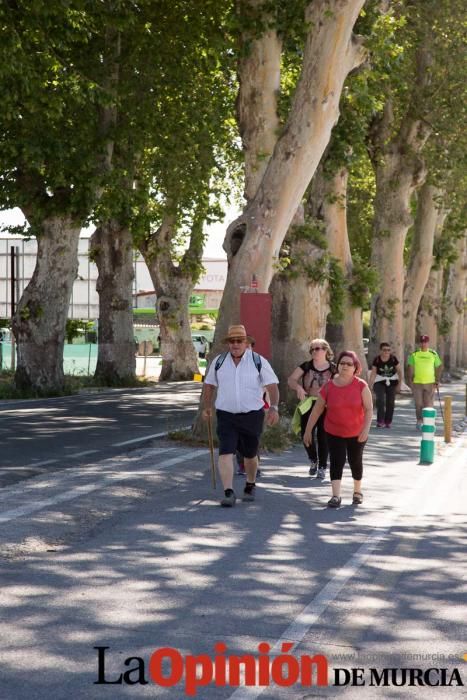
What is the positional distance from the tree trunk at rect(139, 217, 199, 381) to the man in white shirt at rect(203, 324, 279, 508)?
32661 millimetres

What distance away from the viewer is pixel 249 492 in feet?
43.0

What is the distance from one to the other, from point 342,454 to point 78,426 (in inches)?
382

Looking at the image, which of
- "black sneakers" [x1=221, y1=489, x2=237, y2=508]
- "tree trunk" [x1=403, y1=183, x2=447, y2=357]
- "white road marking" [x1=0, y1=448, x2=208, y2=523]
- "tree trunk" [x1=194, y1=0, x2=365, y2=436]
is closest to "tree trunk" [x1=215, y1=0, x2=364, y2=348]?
"tree trunk" [x1=194, y1=0, x2=365, y2=436]

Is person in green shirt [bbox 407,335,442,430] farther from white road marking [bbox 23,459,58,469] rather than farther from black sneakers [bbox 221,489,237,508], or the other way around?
black sneakers [bbox 221,489,237,508]

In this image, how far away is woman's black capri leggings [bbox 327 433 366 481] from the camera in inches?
512

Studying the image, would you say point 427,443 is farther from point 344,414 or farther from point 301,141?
point 344,414

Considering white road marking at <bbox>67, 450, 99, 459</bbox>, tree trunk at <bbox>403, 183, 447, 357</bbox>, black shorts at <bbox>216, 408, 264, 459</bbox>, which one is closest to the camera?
black shorts at <bbox>216, 408, 264, 459</bbox>

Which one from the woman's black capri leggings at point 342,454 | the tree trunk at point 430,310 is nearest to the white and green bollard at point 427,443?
the woman's black capri leggings at point 342,454

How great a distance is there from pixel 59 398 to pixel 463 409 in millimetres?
10876

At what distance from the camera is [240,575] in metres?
8.95

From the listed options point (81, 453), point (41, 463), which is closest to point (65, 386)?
point (81, 453)

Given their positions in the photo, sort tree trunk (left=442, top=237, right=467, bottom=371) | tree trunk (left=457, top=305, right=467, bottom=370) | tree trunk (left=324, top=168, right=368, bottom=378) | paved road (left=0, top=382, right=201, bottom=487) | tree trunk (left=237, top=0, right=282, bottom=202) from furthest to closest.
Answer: tree trunk (left=457, top=305, right=467, bottom=370) < tree trunk (left=442, top=237, right=467, bottom=371) < tree trunk (left=324, top=168, right=368, bottom=378) < tree trunk (left=237, top=0, right=282, bottom=202) < paved road (left=0, top=382, right=201, bottom=487)

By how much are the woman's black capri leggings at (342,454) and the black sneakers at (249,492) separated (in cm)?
79

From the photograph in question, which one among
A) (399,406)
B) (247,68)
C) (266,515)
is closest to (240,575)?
(266,515)
